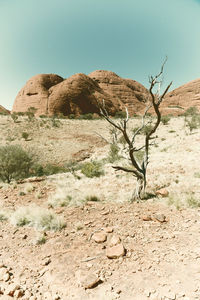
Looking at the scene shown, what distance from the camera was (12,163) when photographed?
33.3 ft

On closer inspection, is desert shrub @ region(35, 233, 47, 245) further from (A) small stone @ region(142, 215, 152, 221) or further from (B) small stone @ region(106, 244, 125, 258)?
(A) small stone @ region(142, 215, 152, 221)

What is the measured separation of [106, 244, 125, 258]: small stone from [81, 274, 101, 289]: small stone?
46 cm

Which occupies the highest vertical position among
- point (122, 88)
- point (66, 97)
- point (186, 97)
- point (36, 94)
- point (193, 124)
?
point (122, 88)

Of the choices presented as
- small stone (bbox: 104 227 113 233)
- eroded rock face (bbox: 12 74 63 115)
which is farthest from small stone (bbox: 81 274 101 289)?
eroded rock face (bbox: 12 74 63 115)

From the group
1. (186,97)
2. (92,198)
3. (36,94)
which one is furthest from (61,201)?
(186,97)

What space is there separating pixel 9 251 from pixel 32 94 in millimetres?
57221

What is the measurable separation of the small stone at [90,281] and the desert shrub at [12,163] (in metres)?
9.12

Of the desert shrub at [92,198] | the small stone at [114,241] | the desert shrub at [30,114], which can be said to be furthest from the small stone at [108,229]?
the desert shrub at [30,114]

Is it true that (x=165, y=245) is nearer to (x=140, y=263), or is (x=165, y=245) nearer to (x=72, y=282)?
(x=140, y=263)

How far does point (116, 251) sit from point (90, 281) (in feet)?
2.29

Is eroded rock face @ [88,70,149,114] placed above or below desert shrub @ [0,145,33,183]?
above

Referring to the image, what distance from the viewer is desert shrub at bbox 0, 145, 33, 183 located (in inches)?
395

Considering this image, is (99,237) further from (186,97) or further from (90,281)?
(186,97)

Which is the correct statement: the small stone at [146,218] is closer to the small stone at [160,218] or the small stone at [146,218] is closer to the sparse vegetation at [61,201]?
the small stone at [160,218]
